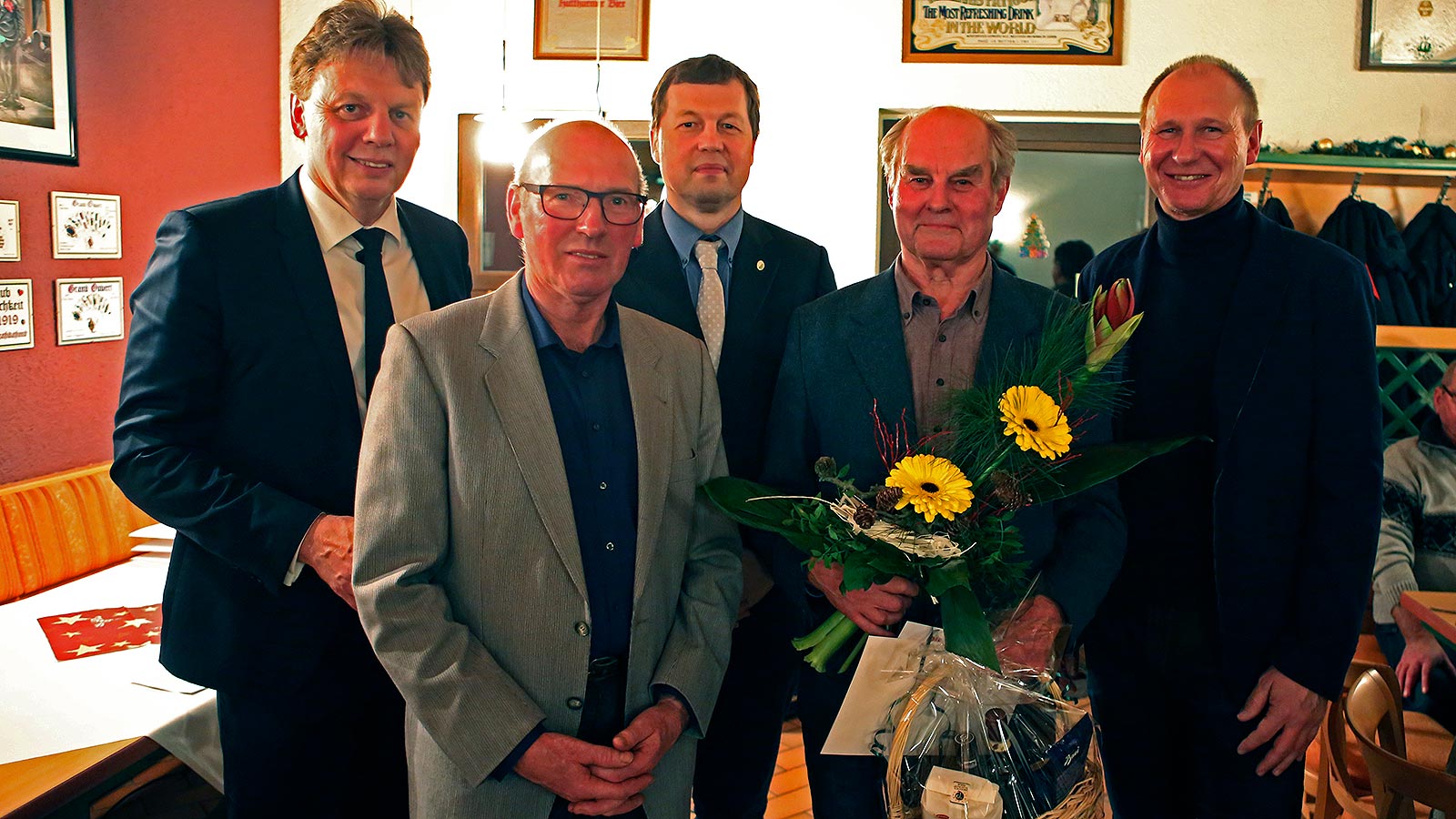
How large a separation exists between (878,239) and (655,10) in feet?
5.02

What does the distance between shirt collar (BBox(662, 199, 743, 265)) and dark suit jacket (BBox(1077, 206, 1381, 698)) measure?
3.07ft

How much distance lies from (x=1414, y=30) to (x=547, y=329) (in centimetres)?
485

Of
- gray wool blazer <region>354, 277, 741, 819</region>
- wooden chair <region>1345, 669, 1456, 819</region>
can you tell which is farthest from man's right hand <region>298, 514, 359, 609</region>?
wooden chair <region>1345, 669, 1456, 819</region>

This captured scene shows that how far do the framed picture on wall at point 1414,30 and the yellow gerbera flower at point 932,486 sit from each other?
4.59 m

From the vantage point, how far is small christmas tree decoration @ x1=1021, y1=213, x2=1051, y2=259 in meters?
4.94

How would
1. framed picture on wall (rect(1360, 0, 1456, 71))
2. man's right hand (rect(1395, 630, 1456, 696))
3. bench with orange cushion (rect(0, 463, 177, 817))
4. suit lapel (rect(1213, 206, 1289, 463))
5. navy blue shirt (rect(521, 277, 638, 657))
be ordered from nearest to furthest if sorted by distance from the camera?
navy blue shirt (rect(521, 277, 638, 657))
suit lapel (rect(1213, 206, 1289, 463))
man's right hand (rect(1395, 630, 1456, 696))
bench with orange cushion (rect(0, 463, 177, 817))
framed picture on wall (rect(1360, 0, 1456, 71))

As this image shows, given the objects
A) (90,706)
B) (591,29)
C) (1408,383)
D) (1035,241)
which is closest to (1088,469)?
(90,706)

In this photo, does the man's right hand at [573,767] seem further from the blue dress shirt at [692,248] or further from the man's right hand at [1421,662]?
the man's right hand at [1421,662]

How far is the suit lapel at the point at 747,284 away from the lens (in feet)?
6.59

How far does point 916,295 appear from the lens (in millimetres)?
1748

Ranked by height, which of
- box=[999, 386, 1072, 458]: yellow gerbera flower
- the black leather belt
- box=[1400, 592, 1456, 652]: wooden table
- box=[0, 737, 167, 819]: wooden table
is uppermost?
box=[999, 386, 1072, 458]: yellow gerbera flower

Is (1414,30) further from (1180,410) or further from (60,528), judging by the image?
(60,528)

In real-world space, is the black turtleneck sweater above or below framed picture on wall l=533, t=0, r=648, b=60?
below

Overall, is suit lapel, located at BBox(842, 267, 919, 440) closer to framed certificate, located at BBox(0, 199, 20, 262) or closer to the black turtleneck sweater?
the black turtleneck sweater
